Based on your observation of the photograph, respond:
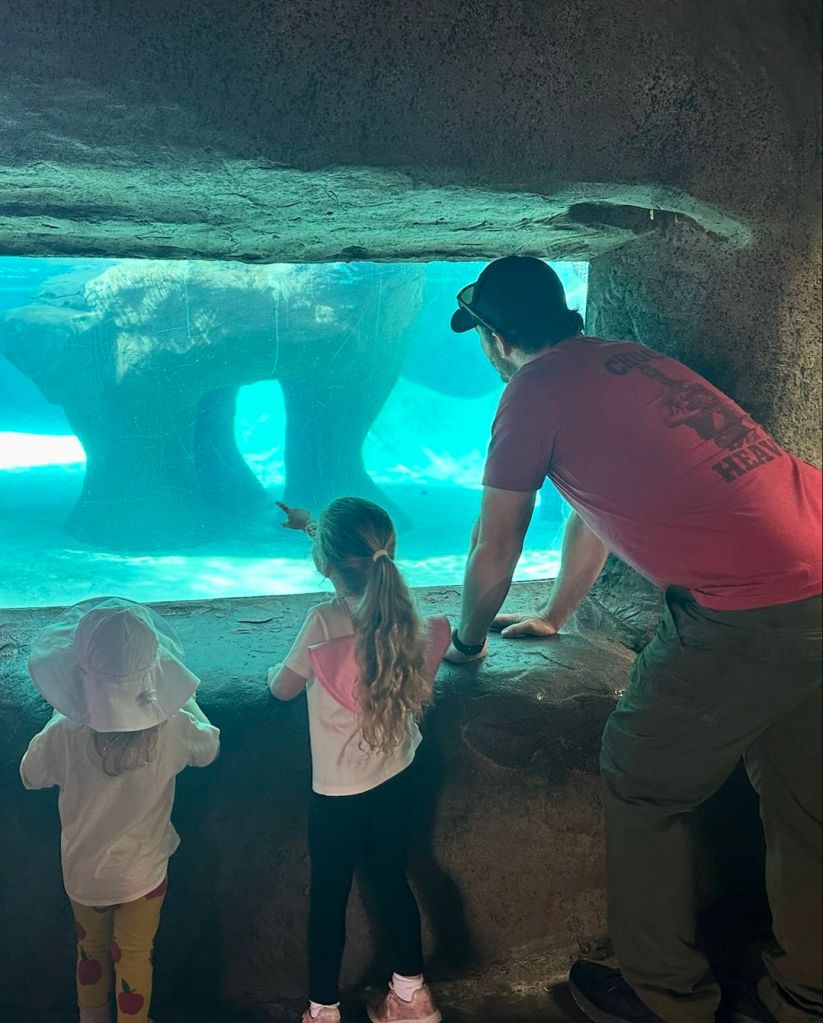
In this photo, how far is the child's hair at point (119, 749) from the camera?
57.0 inches

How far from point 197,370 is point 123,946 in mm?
8686

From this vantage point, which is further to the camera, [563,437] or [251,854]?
[251,854]

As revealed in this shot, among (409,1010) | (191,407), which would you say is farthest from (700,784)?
(191,407)

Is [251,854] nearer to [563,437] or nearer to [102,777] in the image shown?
[102,777]

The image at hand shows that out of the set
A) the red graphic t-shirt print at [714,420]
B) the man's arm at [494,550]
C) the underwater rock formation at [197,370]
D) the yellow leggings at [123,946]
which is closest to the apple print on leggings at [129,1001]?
the yellow leggings at [123,946]

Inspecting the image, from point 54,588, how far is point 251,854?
8334mm

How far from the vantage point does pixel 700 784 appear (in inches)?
57.1

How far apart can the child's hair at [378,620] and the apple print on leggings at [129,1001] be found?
26.2 inches

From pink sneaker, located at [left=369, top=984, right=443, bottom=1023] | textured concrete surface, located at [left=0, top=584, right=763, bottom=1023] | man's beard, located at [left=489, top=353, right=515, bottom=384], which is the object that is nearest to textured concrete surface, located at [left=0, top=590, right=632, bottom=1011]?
textured concrete surface, located at [left=0, top=584, right=763, bottom=1023]

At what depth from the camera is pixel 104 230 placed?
212 cm

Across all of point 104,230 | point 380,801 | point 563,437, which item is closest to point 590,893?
point 380,801

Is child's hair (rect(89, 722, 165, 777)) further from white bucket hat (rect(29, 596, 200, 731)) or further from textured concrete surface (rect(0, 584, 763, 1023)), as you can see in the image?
textured concrete surface (rect(0, 584, 763, 1023))

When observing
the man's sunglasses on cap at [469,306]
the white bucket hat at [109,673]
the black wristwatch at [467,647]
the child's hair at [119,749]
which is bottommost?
the black wristwatch at [467,647]

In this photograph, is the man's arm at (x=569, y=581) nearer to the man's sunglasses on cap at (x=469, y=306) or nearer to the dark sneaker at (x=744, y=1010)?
the man's sunglasses on cap at (x=469, y=306)
